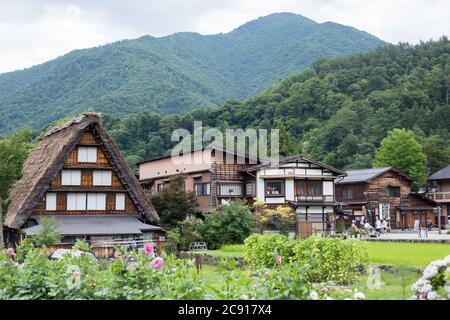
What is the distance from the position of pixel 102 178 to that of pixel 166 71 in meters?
52.7

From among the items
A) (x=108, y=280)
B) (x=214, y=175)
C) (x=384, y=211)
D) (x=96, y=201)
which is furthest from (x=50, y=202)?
(x=384, y=211)

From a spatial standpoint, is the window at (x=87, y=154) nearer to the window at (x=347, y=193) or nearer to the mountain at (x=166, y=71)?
the window at (x=347, y=193)

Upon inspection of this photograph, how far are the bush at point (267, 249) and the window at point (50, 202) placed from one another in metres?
14.4

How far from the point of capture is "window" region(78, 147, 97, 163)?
2820 centimetres

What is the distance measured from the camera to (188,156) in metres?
39.4

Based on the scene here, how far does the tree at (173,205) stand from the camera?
30688 millimetres

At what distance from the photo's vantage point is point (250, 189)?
124 ft

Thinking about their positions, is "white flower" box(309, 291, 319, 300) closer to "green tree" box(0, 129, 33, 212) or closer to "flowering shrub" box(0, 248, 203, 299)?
"flowering shrub" box(0, 248, 203, 299)

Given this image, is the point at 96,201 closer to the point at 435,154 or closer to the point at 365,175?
the point at 365,175

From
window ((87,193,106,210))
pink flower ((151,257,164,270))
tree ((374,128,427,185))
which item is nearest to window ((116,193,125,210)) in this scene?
window ((87,193,106,210))

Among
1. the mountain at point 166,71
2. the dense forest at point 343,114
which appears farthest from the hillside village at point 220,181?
the mountain at point 166,71

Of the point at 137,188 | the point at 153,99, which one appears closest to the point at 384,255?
the point at 137,188

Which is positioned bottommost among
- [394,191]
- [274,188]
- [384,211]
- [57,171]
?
[384,211]
